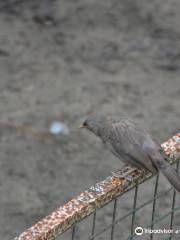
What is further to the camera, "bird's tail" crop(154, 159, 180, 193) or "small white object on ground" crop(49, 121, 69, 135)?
"small white object on ground" crop(49, 121, 69, 135)

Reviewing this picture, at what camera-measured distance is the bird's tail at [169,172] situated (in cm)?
495

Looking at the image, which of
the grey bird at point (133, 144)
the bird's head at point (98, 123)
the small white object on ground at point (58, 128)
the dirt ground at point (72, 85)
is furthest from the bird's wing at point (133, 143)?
the small white object on ground at point (58, 128)

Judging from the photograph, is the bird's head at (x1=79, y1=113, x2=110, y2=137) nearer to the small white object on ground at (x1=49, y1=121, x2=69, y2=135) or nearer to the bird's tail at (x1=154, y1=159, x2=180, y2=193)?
the bird's tail at (x1=154, y1=159, x2=180, y2=193)

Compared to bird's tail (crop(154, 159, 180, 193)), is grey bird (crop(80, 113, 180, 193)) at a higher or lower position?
higher

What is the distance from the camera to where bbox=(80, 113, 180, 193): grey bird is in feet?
16.6

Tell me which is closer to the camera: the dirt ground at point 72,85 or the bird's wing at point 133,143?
the bird's wing at point 133,143

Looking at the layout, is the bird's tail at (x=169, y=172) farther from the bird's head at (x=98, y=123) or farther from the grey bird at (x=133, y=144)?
the bird's head at (x=98, y=123)

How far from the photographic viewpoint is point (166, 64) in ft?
35.0

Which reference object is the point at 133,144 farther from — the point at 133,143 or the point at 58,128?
the point at 58,128

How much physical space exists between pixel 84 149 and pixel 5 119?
1.06 m

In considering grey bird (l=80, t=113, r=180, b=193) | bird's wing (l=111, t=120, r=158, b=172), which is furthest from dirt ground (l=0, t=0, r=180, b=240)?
bird's wing (l=111, t=120, r=158, b=172)

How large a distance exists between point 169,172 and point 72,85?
537 cm

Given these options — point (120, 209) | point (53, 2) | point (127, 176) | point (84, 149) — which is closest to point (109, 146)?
point (127, 176)

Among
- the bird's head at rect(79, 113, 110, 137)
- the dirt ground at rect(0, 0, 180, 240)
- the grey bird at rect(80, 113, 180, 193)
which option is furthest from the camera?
the dirt ground at rect(0, 0, 180, 240)
